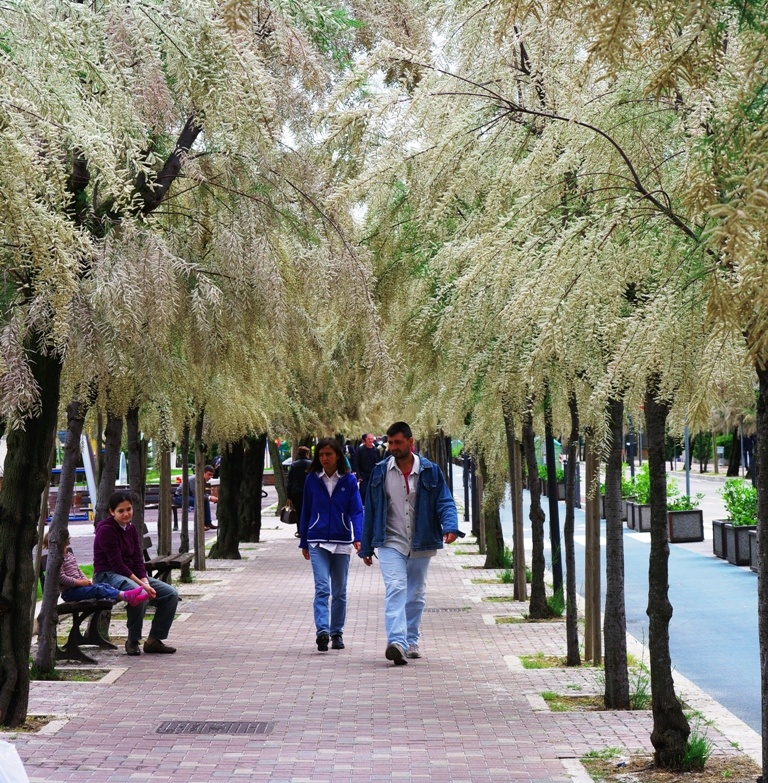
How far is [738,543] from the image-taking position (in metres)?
20.5

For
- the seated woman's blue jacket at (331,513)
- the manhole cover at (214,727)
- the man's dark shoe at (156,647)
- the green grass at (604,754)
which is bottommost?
the green grass at (604,754)

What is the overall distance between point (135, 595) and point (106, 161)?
6.23m

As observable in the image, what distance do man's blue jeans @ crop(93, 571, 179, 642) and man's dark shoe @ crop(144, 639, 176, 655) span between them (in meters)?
0.06

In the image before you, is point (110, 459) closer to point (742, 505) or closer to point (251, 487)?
point (742, 505)

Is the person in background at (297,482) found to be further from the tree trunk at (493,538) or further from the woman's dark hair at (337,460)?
the woman's dark hair at (337,460)

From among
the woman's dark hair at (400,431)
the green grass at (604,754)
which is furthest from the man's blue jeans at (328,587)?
the green grass at (604,754)

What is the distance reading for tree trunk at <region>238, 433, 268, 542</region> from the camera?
2505cm

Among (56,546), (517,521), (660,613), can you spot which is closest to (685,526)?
(517,521)

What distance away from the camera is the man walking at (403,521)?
11.0 m

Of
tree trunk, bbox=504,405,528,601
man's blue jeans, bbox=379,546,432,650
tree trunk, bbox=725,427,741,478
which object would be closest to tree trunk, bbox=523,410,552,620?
tree trunk, bbox=504,405,528,601

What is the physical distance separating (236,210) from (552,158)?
3079 mm

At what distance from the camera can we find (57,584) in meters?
10.9

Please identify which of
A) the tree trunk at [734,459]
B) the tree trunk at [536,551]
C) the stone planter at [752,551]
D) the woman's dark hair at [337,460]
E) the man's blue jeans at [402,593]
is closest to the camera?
the man's blue jeans at [402,593]

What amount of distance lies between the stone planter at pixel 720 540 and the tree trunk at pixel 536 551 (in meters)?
7.65
